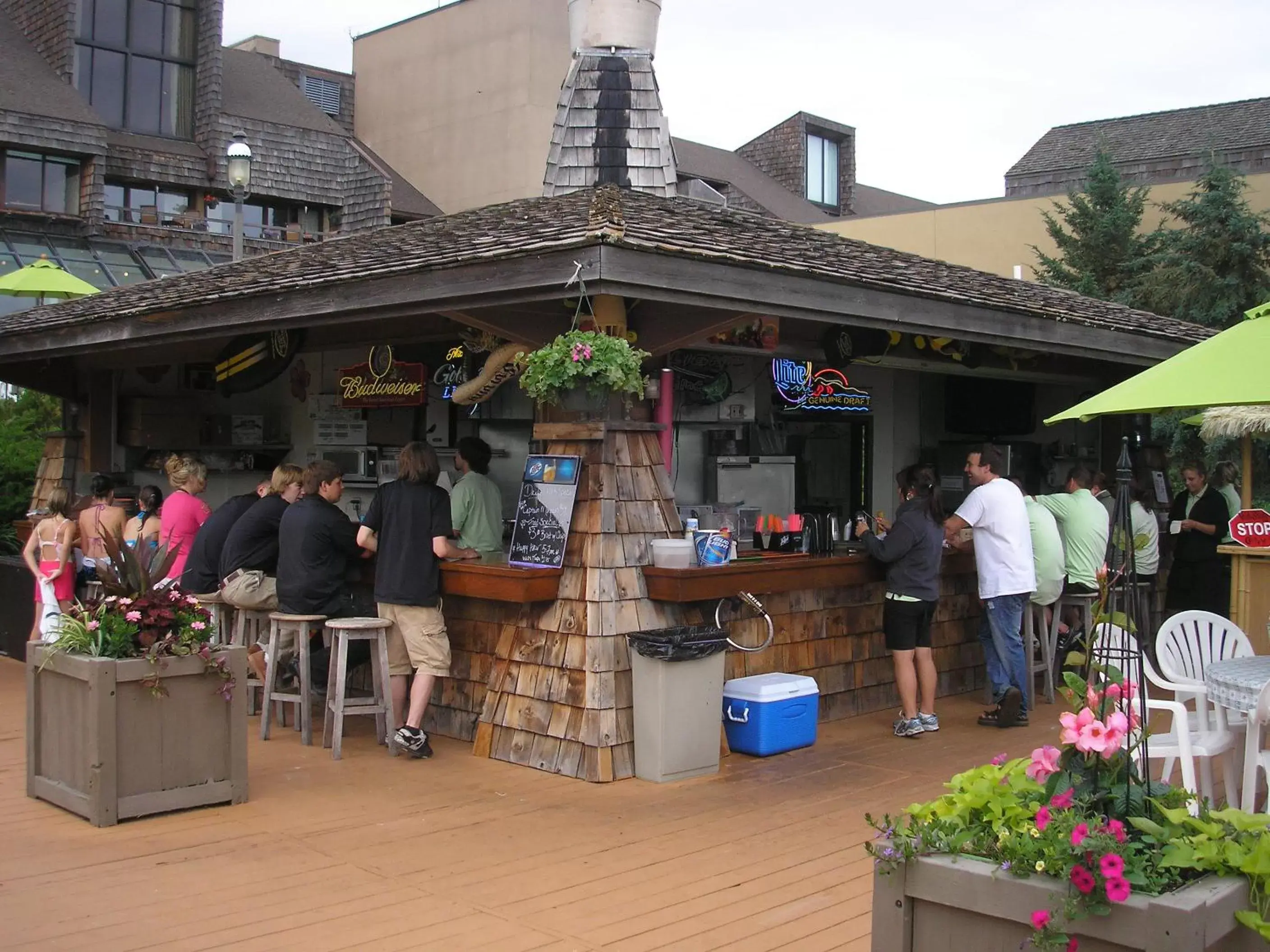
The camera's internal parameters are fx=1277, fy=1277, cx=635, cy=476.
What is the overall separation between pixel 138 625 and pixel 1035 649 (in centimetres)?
632

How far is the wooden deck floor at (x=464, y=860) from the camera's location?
450cm

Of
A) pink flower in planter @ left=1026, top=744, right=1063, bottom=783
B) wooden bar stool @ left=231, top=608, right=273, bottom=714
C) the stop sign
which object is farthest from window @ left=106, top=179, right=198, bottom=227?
pink flower in planter @ left=1026, top=744, right=1063, bottom=783

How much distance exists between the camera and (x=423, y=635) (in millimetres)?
7219

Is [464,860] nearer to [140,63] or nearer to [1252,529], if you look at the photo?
[1252,529]

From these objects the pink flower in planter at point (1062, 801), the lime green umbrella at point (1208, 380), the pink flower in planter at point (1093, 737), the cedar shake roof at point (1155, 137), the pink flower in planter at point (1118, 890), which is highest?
the cedar shake roof at point (1155, 137)

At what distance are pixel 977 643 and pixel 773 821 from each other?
408 centimetres

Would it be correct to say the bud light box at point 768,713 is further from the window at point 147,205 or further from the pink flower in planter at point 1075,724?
the window at point 147,205

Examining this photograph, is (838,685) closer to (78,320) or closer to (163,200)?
(78,320)

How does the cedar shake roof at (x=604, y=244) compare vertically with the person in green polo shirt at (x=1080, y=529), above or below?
above

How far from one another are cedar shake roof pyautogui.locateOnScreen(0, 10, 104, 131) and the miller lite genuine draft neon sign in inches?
633

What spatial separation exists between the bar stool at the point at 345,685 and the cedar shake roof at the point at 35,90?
17.1 meters

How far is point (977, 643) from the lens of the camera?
9.61m

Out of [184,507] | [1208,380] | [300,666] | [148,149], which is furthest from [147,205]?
[1208,380]

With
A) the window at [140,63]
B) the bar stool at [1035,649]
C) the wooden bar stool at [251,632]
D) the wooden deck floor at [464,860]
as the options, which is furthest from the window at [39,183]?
the bar stool at [1035,649]
